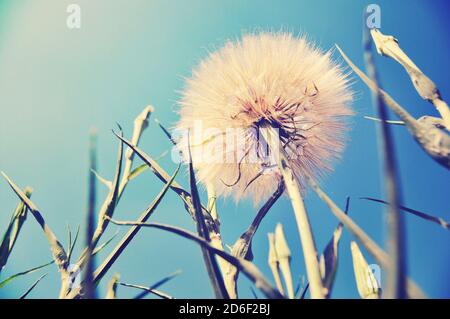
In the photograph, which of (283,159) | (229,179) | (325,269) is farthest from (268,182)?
(325,269)

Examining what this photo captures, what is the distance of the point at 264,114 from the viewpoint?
2.26ft

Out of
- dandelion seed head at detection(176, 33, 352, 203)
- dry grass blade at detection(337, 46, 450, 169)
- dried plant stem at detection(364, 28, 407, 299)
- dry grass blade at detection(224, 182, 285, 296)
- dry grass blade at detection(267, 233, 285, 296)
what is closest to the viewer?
dried plant stem at detection(364, 28, 407, 299)

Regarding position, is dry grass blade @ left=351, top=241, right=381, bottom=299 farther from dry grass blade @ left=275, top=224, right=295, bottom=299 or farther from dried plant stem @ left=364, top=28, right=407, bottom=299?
dried plant stem @ left=364, top=28, right=407, bottom=299

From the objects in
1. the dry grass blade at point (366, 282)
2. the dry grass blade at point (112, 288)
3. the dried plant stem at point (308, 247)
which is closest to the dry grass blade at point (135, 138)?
the dry grass blade at point (112, 288)

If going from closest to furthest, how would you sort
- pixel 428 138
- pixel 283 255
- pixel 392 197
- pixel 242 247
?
pixel 392 197 → pixel 428 138 → pixel 242 247 → pixel 283 255

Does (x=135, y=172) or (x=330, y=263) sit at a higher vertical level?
(x=135, y=172)

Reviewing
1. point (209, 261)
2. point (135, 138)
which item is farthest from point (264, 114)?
point (209, 261)

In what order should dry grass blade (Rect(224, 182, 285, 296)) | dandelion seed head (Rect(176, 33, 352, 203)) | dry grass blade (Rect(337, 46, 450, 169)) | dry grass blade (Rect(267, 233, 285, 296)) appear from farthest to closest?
dandelion seed head (Rect(176, 33, 352, 203))
dry grass blade (Rect(267, 233, 285, 296))
dry grass blade (Rect(224, 182, 285, 296))
dry grass blade (Rect(337, 46, 450, 169))

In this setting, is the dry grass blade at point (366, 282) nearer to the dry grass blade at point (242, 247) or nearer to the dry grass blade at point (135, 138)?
the dry grass blade at point (242, 247)

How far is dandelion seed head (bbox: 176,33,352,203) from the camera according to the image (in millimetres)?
700

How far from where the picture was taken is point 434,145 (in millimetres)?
390

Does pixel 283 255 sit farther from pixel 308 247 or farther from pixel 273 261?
pixel 308 247

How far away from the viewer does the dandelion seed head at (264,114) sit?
70 cm

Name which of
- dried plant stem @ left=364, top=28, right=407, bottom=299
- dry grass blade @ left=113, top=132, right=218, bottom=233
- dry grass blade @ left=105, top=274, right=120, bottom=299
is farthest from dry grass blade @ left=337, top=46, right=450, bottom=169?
dry grass blade @ left=105, top=274, right=120, bottom=299
